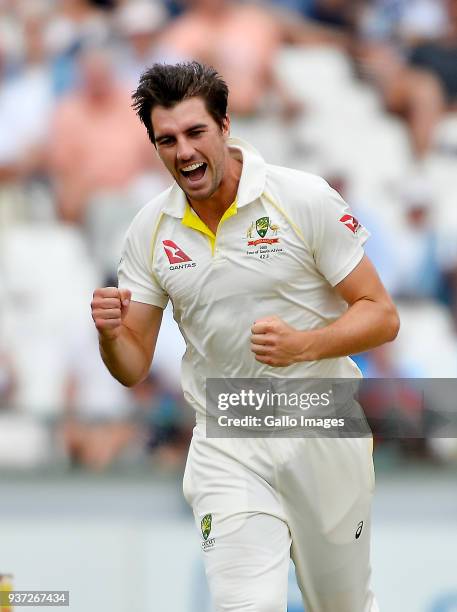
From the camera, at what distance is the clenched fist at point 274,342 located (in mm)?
3363

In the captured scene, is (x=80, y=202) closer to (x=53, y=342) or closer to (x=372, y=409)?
(x=53, y=342)

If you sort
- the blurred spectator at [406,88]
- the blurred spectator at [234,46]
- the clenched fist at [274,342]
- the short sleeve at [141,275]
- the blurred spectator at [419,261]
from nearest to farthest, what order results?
1. the clenched fist at [274,342]
2. the short sleeve at [141,275]
3. the blurred spectator at [419,261]
4. the blurred spectator at [234,46]
5. the blurred spectator at [406,88]

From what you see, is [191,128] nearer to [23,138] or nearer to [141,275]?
[141,275]

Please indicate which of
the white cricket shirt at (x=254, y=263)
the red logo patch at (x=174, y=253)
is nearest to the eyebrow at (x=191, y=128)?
the white cricket shirt at (x=254, y=263)

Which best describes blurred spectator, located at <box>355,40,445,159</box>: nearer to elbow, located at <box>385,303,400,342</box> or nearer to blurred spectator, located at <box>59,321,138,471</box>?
blurred spectator, located at <box>59,321,138,471</box>

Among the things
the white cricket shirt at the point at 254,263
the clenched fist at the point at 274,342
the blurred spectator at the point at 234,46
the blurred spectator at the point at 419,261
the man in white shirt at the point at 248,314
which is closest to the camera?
the clenched fist at the point at 274,342

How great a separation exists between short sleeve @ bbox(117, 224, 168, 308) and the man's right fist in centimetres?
31

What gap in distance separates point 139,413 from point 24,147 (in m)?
1.85

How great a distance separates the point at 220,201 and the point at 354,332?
588mm

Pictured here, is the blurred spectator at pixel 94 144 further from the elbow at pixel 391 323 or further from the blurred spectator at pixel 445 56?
the elbow at pixel 391 323

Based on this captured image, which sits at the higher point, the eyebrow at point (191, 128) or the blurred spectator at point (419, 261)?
the blurred spectator at point (419, 261)

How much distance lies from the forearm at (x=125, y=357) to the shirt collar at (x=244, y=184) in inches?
15.9

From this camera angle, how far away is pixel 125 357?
3748 mm

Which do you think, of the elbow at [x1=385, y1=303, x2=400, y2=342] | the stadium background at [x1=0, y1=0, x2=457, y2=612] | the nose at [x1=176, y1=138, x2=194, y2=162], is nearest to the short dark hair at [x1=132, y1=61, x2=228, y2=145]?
the nose at [x1=176, y1=138, x2=194, y2=162]
